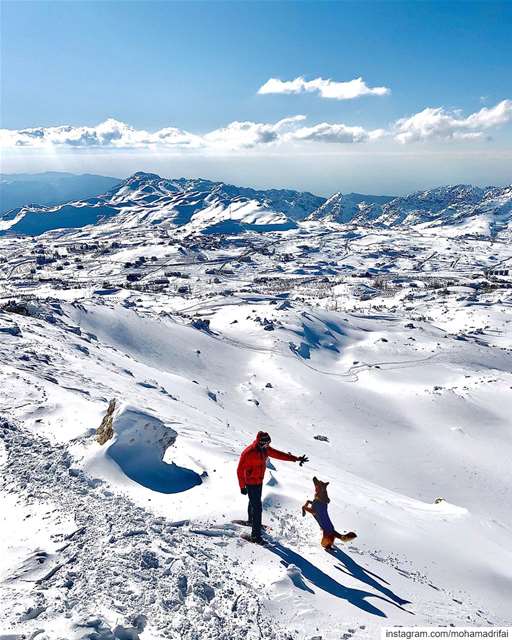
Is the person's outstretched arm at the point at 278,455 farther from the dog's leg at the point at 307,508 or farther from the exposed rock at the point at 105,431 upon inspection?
the exposed rock at the point at 105,431

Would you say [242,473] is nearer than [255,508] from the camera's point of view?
No

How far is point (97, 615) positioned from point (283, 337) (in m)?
59.4

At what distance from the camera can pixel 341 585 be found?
9117 mm

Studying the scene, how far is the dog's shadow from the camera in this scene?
28.2 ft

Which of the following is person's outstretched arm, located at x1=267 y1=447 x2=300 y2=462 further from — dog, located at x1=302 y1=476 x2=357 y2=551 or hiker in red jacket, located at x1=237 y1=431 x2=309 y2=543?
dog, located at x1=302 y1=476 x2=357 y2=551

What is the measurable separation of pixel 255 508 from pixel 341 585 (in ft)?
7.55

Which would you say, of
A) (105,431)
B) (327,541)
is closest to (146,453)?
(105,431)

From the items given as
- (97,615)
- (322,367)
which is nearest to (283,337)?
(322,367)

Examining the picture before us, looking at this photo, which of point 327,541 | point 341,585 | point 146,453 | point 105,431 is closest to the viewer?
point 341,585

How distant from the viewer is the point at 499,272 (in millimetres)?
176250

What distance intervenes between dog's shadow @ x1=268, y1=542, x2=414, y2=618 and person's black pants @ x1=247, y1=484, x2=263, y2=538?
467 mm

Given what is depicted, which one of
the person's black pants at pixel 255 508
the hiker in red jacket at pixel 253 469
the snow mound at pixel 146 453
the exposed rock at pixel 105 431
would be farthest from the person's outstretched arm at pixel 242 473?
the exposed rock at pixel 105 431

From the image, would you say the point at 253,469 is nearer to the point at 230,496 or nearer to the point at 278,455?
the point at 278,455

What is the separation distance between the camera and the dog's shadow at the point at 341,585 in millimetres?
8591
